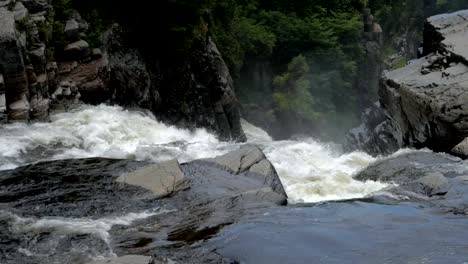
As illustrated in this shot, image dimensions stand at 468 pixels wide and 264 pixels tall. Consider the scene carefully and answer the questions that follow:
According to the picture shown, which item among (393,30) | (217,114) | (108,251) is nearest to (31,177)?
(108,251)

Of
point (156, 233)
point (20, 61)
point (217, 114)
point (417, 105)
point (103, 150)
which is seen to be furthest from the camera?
point (217, 114)

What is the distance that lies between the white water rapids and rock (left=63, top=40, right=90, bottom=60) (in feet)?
7.61

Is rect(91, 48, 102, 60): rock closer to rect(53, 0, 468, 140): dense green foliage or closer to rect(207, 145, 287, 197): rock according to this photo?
rect(53, 0, 468, 140): dense green foliage

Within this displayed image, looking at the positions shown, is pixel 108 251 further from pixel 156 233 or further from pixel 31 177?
pixel 31 177

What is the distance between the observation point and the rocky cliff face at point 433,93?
1622cm

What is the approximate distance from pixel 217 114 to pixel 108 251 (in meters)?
19.3

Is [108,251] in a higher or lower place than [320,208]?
higher

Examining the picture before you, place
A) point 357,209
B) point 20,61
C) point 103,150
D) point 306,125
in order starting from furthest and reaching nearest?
1. point 306,125
2. point 20,61
3. point 103,150
4. point 357,209

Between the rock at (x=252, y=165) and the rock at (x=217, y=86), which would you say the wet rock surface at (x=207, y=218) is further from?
the rock at (x=217, y=86)

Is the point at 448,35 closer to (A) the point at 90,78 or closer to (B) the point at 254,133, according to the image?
(A) the point at 90,78

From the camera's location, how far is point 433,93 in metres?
16.8

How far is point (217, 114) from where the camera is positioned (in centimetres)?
2650

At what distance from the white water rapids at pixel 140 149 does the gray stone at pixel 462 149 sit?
263 cm

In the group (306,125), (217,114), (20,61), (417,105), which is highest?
(20,61)
